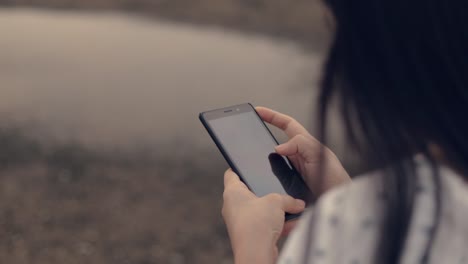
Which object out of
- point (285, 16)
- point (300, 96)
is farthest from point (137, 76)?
point (285, 16)

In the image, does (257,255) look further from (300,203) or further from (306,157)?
(306,157)

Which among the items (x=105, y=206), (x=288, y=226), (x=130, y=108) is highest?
(x=130, y=108)

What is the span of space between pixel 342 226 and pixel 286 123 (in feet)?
2.69

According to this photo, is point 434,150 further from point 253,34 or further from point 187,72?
point 253,34

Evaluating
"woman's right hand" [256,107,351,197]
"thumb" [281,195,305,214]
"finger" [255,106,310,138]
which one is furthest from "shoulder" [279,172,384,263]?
"finger" [255,106,310,138]

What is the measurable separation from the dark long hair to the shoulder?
0.05ft

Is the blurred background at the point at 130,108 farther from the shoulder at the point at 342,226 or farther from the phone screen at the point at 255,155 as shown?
the shoulder at the point at 342,226

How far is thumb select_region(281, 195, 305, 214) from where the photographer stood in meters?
1.45

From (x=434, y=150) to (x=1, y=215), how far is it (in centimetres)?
307

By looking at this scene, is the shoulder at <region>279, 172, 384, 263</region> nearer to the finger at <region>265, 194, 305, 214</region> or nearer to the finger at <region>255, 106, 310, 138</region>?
the finger at <region>265, 194, 305, 214</region>

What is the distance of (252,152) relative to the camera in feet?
5.72

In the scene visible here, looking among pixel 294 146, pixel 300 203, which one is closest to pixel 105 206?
pixel 294 146

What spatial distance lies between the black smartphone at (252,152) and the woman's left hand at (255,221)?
64 mm

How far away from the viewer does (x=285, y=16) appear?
7.20 metres
